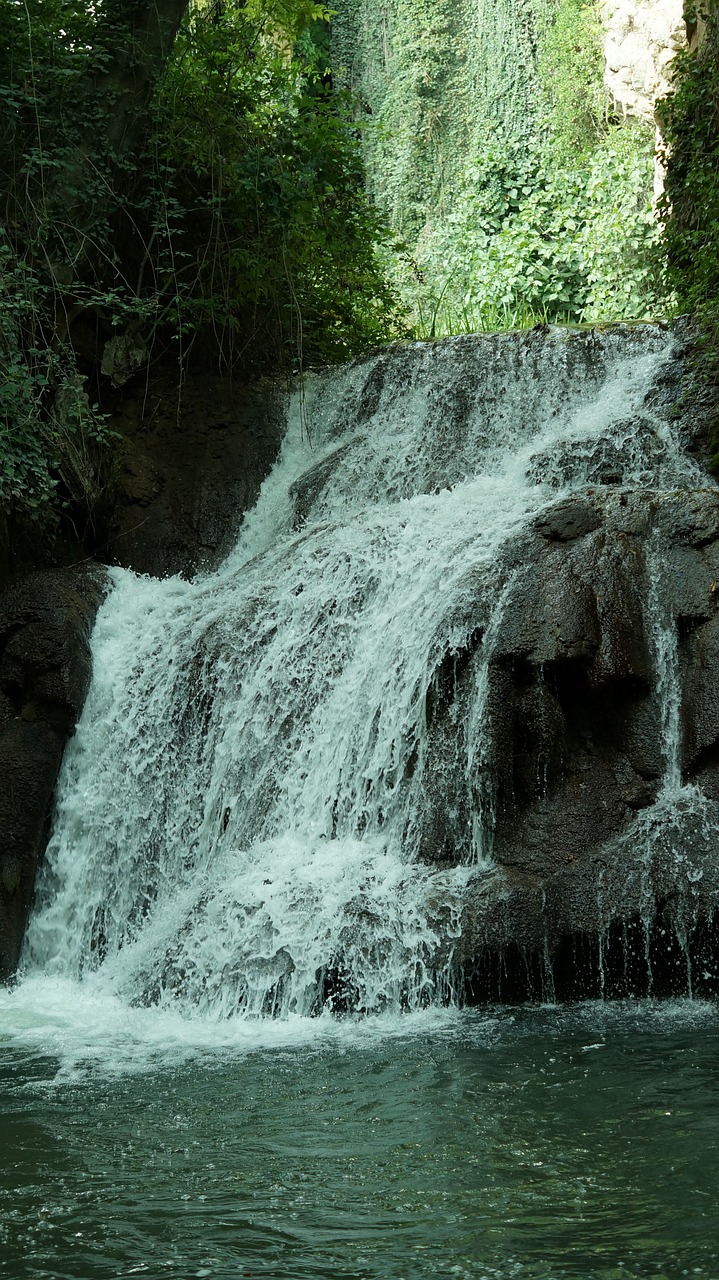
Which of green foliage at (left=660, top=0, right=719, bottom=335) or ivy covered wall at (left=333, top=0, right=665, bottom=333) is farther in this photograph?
ivy covered wall at (left=333, top=0, right=665, bottom=333)

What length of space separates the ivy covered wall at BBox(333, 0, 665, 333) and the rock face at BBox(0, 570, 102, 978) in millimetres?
7272

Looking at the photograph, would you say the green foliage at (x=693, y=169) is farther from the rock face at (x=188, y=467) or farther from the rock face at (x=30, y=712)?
the rock face at (x=30, y=712)

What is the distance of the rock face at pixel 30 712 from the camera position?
294 inches

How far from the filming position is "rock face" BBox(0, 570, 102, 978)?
7.47 m

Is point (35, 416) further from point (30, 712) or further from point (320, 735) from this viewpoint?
point (320, 735)

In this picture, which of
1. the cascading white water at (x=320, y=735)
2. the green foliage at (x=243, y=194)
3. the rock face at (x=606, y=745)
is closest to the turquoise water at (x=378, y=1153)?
the rock face at (x=606, y=745)

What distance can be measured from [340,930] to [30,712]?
302cm

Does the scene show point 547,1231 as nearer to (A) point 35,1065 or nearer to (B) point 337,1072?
(B) point 337,1072

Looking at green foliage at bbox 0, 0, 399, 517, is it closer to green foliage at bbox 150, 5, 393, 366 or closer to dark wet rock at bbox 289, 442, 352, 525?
green foliage at bbox 150, 5, 393, 366

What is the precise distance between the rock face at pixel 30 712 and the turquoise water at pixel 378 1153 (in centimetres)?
212

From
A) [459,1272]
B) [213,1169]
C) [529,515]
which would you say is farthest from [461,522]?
[459,1272]

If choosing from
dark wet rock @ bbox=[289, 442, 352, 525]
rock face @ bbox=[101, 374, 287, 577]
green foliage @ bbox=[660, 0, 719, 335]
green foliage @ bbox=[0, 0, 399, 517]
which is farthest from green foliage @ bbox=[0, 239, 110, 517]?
green foliage @ bbox=[660, 0, 719, 335]

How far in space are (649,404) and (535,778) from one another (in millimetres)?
4180

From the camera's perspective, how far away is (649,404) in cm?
943
